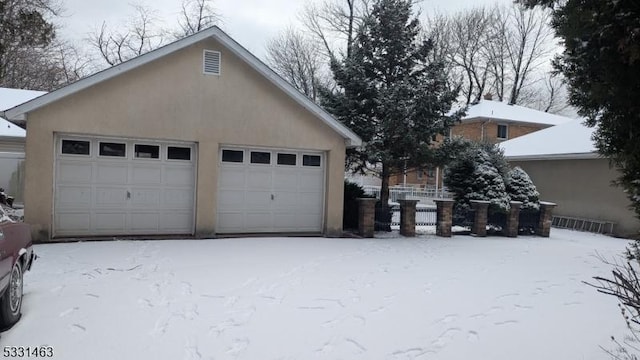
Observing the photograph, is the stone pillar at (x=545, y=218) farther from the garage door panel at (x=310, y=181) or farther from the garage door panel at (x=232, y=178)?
the garage door panel at (x=232, y=178)

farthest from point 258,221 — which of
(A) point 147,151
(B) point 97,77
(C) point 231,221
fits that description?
(B) point 97,77

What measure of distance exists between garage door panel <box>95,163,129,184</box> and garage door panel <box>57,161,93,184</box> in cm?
20

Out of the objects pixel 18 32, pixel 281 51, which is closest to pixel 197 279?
pixel 18 32


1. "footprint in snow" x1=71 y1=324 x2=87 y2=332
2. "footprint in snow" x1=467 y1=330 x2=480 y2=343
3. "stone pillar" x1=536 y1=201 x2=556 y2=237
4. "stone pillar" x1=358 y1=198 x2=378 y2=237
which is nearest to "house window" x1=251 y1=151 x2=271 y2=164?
"stone pillar" x1=358 y1=198 x2=378 y2=237

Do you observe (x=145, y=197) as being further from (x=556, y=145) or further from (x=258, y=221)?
(x=556, y=145)

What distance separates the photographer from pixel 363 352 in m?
5.01

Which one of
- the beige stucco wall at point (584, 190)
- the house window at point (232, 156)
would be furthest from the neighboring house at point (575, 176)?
the house window at point (232, 156)

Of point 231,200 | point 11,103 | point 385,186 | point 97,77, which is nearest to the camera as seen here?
point 97,77

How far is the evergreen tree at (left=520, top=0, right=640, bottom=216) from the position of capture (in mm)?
3447

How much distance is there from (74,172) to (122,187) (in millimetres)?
1105

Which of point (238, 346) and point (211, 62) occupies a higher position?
point (211, 62)

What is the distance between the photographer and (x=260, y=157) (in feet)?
42.8

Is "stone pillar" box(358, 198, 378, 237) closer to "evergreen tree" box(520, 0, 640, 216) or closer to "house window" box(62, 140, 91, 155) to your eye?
"house window" box(62, 140, 91, 155)

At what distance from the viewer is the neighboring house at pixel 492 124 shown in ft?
111
